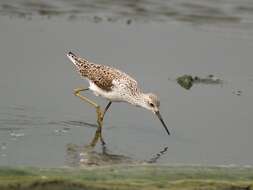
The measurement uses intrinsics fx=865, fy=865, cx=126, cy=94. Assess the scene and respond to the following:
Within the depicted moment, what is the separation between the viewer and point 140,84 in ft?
40.6

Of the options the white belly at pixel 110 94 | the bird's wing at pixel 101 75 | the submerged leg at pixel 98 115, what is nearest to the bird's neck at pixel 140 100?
the white belly at pixel 110 94

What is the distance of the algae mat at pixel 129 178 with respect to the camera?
758cm

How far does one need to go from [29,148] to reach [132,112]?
240 centimetres

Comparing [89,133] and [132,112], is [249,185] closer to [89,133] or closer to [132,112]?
[89,133]

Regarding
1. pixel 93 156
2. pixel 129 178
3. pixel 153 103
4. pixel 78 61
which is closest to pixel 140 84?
pixel 78 61

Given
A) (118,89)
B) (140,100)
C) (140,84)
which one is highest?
(118,89)

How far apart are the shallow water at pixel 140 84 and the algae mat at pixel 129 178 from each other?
38.4 inches

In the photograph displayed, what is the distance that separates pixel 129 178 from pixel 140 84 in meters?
4.49

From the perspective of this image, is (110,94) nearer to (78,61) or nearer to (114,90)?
(114,90)

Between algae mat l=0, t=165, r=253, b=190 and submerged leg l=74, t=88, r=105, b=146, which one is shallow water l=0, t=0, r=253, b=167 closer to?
submerged leg l=74, t=88, r=105, b=146

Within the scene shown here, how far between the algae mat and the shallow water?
38.4 inches

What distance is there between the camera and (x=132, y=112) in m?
11.6

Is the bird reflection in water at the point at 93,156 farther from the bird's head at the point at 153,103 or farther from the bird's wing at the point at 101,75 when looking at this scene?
the bird's wing at the point at 101,75

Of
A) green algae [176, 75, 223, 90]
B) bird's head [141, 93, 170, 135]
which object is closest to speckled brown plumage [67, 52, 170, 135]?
bird's head [141, 93, 170, 135]
